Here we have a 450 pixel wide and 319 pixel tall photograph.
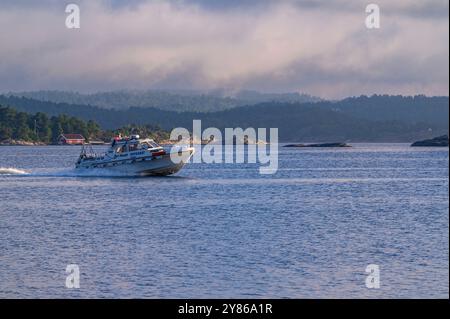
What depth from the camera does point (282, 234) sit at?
43656 millimetres

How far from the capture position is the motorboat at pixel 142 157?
7862 centimetres

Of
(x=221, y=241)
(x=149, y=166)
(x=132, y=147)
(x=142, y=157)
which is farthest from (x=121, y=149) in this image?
(x=221, y=241)

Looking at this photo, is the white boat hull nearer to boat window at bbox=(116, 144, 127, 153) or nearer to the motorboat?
the motorboat

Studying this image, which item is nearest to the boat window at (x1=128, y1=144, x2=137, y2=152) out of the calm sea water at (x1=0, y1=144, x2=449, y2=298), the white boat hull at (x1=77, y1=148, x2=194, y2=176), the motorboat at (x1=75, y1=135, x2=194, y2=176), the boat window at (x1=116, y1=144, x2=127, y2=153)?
the motorboat at (x1=75, y1=135, x2=194, y2=176)

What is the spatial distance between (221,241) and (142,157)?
3852cm

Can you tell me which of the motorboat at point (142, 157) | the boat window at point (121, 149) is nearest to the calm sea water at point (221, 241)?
the motorboat at point (142, 157)

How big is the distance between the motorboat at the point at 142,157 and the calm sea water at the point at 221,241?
4692 millimetres

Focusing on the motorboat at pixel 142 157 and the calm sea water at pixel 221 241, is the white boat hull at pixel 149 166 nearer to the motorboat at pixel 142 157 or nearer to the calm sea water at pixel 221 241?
the motorboat at pixel 142 157

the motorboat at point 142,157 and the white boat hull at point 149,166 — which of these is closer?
the motorboat at point 142,157

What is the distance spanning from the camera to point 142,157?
78.9m

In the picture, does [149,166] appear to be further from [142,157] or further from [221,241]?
[221,241]

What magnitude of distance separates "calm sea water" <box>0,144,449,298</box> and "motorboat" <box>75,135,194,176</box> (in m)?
4.69

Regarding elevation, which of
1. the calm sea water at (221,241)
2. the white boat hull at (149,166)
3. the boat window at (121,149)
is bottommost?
the calm sea water at (221,241)
